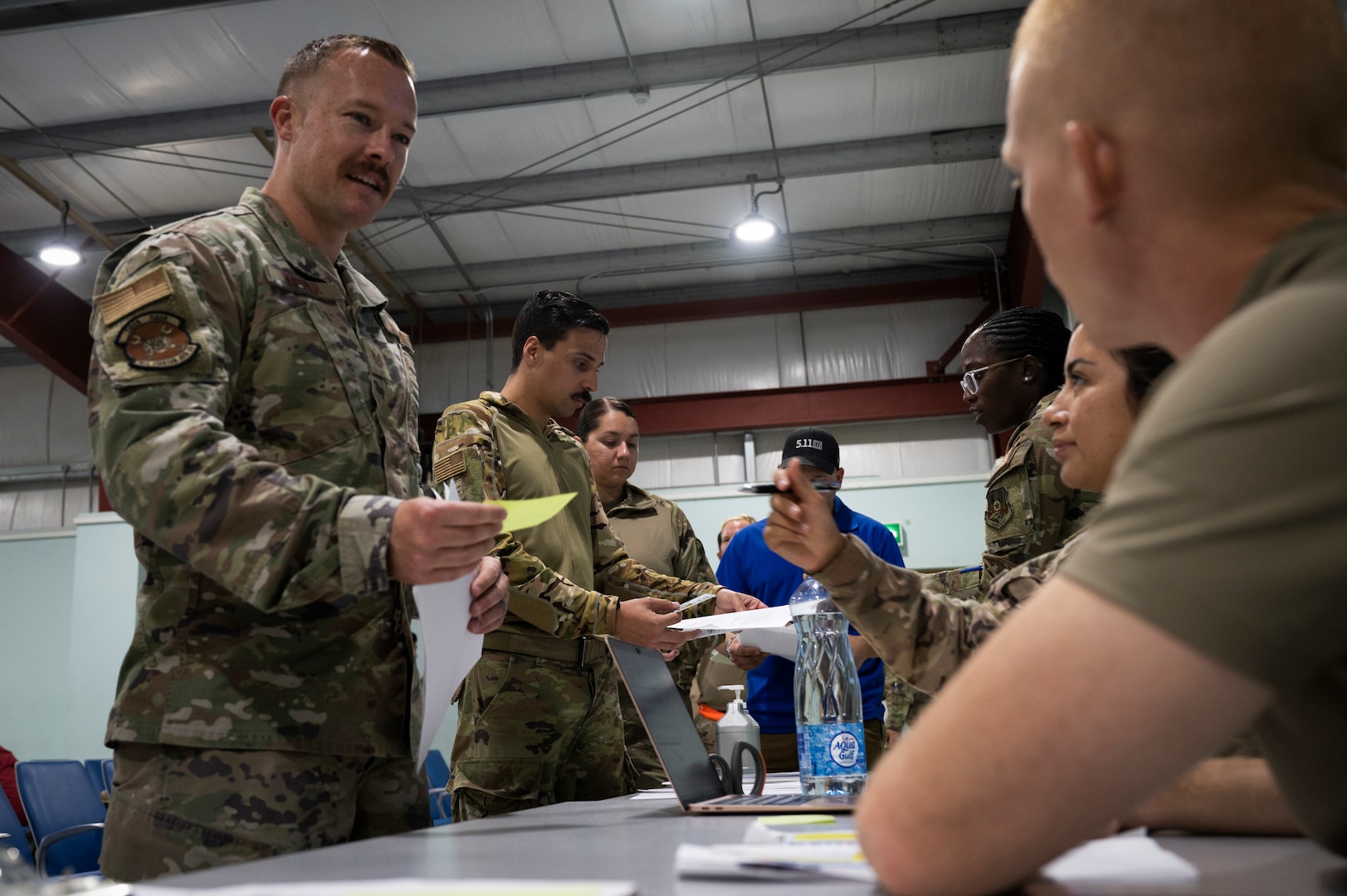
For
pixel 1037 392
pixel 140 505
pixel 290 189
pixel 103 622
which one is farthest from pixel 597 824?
pixel 103 622

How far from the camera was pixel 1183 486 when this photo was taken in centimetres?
52

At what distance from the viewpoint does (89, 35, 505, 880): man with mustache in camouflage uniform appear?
1170 millimetres

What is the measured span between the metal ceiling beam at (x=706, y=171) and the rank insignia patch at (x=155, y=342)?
598cm

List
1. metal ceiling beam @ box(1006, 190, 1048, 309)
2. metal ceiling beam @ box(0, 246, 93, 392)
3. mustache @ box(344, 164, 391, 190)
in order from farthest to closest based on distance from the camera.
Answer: metal ceiling beam @ box(0, 246, 93, 392) < metal ceiling beam @ box(1006, 190, 1048, 309) < mustache @ box(344, 164, 391, 190)

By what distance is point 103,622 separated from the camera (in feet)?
24.8

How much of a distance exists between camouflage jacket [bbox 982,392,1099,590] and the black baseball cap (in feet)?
3.32

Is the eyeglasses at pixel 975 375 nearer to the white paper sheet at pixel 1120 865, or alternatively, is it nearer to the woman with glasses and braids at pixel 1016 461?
the woman with glasses and braids at pixel 1016 461

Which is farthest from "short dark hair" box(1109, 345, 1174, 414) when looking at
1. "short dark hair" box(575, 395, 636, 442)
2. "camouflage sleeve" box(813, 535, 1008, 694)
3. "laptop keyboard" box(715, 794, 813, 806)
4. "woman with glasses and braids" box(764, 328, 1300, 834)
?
"short dark hair" box(575, 395, 636, 442)

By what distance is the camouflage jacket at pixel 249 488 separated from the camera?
3.84ft

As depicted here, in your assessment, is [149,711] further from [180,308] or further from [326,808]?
[180,308]

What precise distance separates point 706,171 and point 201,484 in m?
6.22

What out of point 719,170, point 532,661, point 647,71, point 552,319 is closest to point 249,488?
point 532,661

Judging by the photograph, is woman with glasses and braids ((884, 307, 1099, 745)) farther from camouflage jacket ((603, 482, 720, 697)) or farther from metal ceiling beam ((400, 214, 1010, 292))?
metal ceiling beam ((400, 214, 1010, 292))

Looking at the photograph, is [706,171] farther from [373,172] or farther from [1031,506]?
[373,172]
